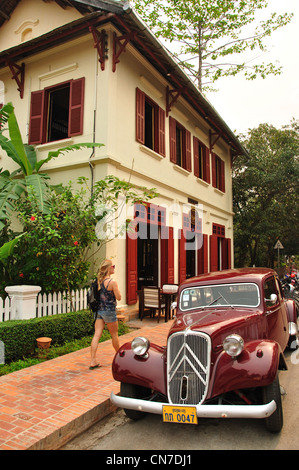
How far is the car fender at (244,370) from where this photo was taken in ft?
10.2

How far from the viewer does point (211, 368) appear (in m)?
3.28

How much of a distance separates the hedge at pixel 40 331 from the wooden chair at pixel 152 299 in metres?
2.01

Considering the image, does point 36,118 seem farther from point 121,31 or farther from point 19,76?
point 121,31

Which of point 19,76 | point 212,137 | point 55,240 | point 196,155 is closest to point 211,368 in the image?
point 55,240

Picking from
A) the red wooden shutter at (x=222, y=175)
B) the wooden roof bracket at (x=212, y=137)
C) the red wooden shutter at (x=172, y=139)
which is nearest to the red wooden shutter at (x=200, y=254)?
the red wooden shutter at (x=172, y=139)

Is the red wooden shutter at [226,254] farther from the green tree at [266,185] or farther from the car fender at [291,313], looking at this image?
the car fender at [291,313]

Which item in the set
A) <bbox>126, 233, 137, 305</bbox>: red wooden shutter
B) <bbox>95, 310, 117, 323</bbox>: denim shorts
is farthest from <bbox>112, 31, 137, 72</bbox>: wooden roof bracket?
<bbox>95, 310, 117, 323</bbox>: denim shorts

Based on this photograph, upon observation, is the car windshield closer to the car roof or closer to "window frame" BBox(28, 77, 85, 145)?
the car roof

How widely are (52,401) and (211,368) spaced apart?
1988 mm

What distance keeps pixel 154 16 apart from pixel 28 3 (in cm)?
815

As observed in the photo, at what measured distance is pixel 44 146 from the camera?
956cm

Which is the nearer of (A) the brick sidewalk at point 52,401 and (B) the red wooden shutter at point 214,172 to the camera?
(A) the brick sidewalk at point 52,401

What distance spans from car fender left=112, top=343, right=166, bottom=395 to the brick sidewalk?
23.8 inches

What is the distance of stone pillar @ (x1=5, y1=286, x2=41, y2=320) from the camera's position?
6.04 m
